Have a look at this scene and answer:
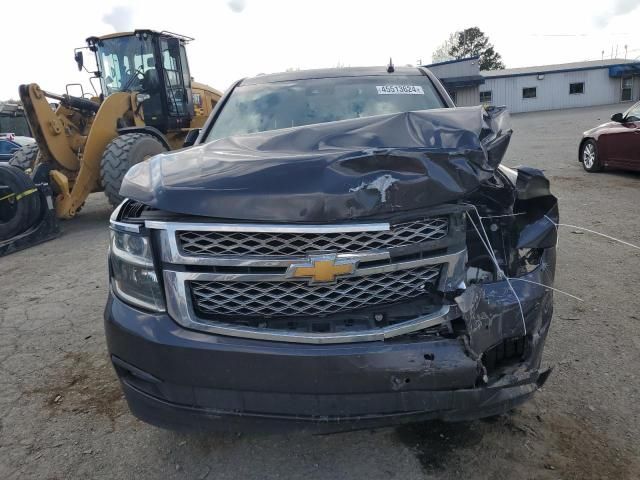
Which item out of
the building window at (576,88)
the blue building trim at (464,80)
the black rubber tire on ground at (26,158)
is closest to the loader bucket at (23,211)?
the black rubber tire on ground at (26,158)

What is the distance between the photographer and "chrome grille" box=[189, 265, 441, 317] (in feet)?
6.34

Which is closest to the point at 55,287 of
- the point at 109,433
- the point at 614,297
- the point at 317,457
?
the point at 109,433

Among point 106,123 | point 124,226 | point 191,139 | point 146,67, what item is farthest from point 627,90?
point 124,226

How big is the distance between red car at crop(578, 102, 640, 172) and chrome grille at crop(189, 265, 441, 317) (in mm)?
9135

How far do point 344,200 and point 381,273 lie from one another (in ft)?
A: 1.10

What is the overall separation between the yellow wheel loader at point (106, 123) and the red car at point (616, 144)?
329 inches

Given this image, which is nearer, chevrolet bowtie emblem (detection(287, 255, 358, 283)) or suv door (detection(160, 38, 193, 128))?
chevrolet bowtie emblem (detection(287, 255, 358, 283))

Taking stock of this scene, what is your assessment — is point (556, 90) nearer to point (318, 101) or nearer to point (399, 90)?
point (399, 90)

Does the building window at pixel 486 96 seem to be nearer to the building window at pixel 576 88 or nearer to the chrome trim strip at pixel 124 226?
the building window at pixel 576 88

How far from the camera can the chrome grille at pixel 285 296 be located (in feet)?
6.34

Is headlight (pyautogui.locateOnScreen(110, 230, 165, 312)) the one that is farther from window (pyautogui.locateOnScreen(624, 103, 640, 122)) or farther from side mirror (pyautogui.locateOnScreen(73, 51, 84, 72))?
window (pyautogui.locateOnScreen(624, 103, 640, 122))

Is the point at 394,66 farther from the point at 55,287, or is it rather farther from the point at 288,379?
the point at 55,287

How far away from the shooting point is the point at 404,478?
2.12 metres

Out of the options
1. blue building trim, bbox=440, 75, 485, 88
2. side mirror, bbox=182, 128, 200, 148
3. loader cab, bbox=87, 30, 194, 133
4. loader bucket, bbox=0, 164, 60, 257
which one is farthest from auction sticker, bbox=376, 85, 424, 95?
blue building trim, bbox=440, 75, 485, 88
